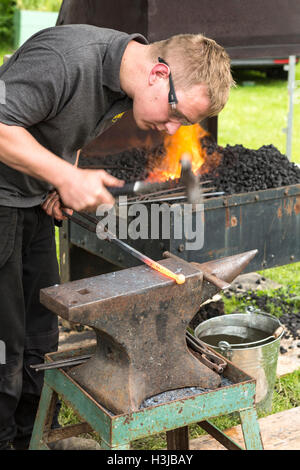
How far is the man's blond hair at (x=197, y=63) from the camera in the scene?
2.13 meters

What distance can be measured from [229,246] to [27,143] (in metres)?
1.64

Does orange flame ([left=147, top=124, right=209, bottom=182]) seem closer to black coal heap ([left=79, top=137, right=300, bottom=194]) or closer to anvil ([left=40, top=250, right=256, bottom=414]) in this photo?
black coal heap ([left=79, top=137, right=300, bottom=194])

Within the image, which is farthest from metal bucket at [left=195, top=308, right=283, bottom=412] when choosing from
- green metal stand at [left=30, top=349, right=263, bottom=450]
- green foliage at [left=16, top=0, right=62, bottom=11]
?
green foliage at [left=16, top=0, right=62, bottom=11]

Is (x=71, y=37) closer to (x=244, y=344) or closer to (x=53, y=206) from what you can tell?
(x=53, y=206)

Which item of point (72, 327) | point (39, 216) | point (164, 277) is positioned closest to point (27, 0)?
point (72, 327)

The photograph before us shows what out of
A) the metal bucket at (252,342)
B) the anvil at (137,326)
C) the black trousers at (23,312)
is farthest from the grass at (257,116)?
the anvil at (137,326)

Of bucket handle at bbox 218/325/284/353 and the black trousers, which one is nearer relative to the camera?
the black trousers

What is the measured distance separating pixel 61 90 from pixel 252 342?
1696 mm

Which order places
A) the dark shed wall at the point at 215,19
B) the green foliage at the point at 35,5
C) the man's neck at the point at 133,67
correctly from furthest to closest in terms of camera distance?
the green foliage at the point at 35,5
the dark shed wall at the point at 215,19
the man's neck at the point at 133,67

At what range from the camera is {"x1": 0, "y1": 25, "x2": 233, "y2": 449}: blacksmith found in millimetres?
2082

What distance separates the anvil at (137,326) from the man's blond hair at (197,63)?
62cm

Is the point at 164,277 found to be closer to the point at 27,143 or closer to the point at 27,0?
the point at 27,143

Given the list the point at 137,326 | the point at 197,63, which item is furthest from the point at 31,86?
the point at 137,326

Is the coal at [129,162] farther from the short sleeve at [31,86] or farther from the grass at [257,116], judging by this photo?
the grass at [257,116]
